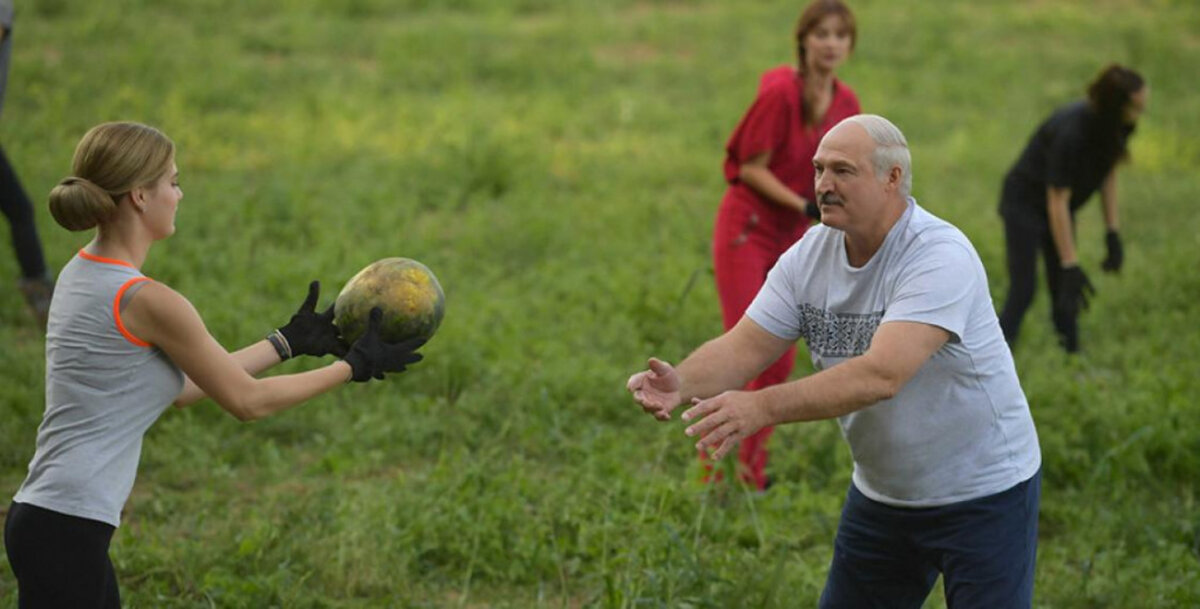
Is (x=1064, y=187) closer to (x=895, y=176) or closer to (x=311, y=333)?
(x=895, y=176)

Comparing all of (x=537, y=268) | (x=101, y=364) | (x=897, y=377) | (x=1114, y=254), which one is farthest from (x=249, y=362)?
(x=1114, y=254)

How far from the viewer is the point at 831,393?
3.37 metres

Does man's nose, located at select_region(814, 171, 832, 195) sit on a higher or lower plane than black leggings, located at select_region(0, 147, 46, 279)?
higher

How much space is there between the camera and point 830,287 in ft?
12.3

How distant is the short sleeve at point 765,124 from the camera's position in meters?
5.92

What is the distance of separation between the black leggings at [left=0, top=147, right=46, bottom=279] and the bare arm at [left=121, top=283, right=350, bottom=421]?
4284 millimetres

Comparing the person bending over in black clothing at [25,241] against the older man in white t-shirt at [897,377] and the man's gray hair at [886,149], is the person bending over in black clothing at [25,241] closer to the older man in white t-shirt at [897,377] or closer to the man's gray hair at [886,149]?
the older man in white t-shirt at [897,377]

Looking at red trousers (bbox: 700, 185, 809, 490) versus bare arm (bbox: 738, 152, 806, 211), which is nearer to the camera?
bare arm (bbox: 738, 152, 806, 211)

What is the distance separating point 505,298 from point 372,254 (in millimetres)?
1003

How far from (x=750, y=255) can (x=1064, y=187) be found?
2385 millimetres

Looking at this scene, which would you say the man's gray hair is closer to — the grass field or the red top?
the grass field

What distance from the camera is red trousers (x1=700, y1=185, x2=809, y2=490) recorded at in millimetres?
5988

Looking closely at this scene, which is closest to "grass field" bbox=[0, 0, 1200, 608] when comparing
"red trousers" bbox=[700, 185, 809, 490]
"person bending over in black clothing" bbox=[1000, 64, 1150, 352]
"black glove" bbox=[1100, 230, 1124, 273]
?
"red trousers" bbox=[700, 185, 809, 490]

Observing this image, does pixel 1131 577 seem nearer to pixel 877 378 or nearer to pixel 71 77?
pixel 877 378
